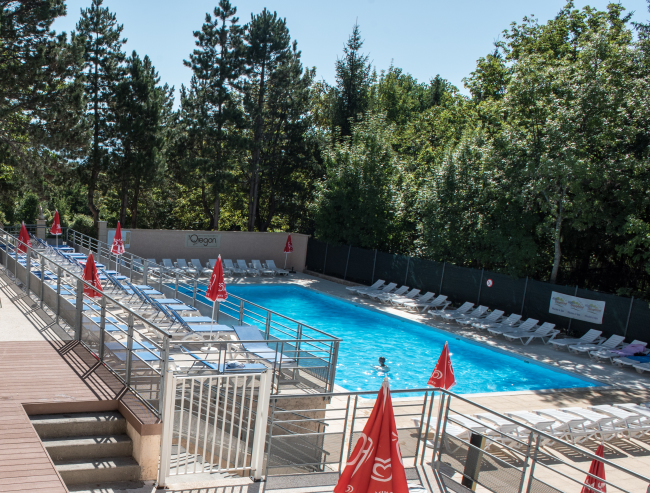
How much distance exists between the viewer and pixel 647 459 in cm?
934

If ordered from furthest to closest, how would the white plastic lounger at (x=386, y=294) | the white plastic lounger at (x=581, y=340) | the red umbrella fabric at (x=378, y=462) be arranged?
the white plastic lounger at (x=386, y=294) → the white plastic lounger at (x=581, y=340) → the red umbrella fabric at (x=378, y=462)

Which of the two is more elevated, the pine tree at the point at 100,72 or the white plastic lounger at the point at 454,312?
the pine tree at the point at 100,72

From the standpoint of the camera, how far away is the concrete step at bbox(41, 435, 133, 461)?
575 centimetres

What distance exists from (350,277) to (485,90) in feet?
35.9

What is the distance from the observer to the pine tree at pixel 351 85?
32625 millimetres

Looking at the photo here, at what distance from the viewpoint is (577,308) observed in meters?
17.8

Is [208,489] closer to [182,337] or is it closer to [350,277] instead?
[182,337]

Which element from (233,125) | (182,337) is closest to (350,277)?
(233,125)

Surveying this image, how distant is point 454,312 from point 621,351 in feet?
18.3

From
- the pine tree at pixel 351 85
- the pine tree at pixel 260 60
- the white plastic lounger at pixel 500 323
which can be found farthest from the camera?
the pine tree at pixel 351 85

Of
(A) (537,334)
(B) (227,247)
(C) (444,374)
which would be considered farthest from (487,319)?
(B) (227,247)

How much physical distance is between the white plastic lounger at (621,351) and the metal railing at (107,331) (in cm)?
1207

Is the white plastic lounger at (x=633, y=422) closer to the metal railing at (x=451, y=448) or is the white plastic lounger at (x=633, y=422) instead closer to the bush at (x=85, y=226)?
the metal railing at (x=451, y=448)

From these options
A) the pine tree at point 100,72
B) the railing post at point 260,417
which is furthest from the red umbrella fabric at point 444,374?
the pine tree at point 100,72
